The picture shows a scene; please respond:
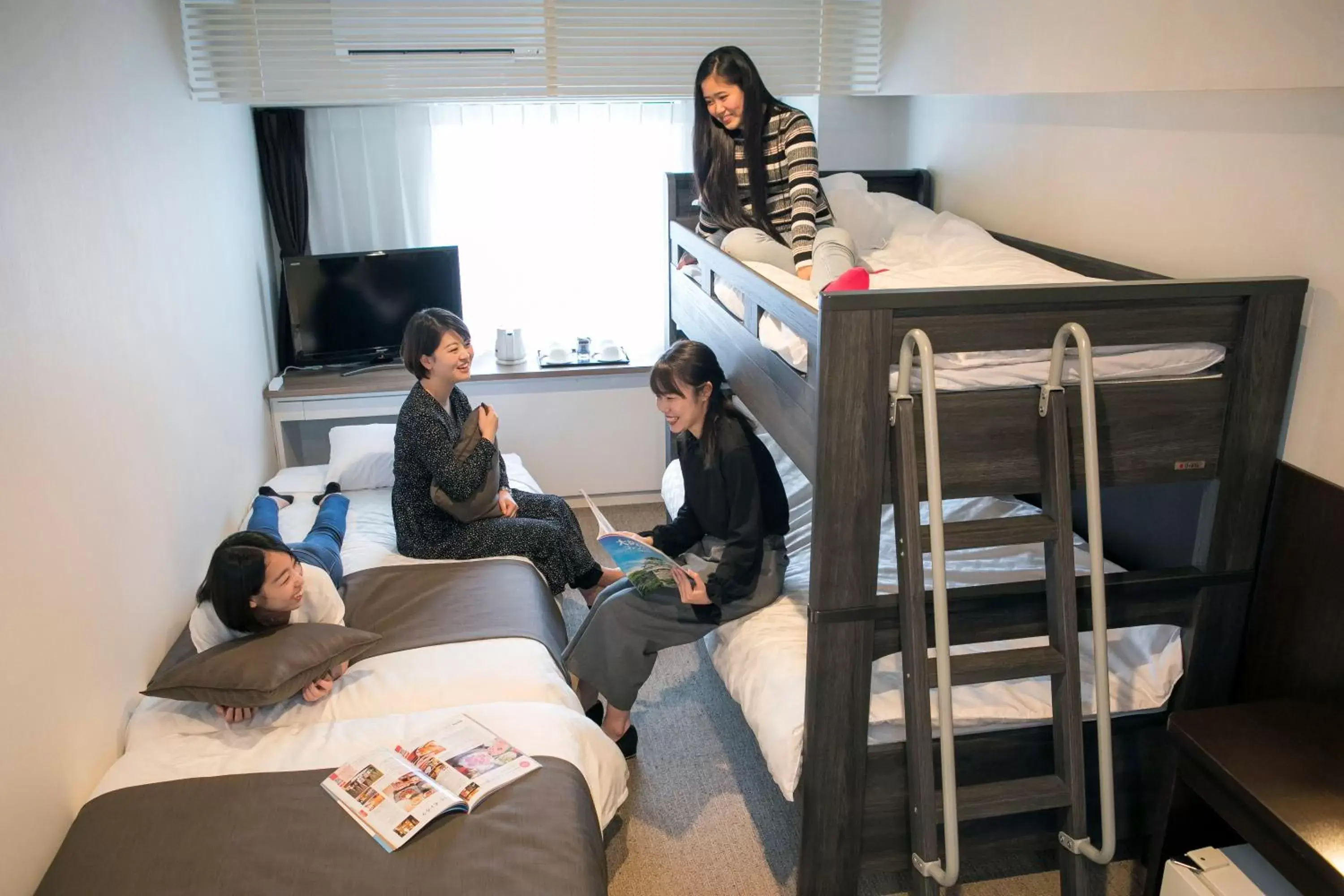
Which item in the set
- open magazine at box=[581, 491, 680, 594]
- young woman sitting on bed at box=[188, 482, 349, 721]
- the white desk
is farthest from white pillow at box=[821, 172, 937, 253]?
young woman sitting on bed at box=[188, 482, 349, 721]

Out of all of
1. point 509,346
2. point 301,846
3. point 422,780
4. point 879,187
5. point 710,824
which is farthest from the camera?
point 509,346

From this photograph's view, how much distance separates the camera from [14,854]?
1721mm

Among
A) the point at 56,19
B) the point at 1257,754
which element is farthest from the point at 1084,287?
the point at 56,19

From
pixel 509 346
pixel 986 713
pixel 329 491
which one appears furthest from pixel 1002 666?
pixel 509 346

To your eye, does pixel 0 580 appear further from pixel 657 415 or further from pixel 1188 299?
pixel 657 415

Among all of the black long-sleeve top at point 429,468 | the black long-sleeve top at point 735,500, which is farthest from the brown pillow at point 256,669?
the black long-sleeve top at point 735,500

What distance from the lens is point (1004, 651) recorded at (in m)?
1.86

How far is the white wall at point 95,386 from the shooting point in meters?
1.84

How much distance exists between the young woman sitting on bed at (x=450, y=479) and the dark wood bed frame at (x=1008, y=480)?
3.28ft

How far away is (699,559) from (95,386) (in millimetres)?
1503

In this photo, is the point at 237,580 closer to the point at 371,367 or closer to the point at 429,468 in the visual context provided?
the point at 429,468

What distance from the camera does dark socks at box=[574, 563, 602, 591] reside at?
3.03 m

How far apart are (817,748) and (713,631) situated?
62cm

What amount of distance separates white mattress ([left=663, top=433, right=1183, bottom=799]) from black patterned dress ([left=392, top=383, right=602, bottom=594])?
64cm
